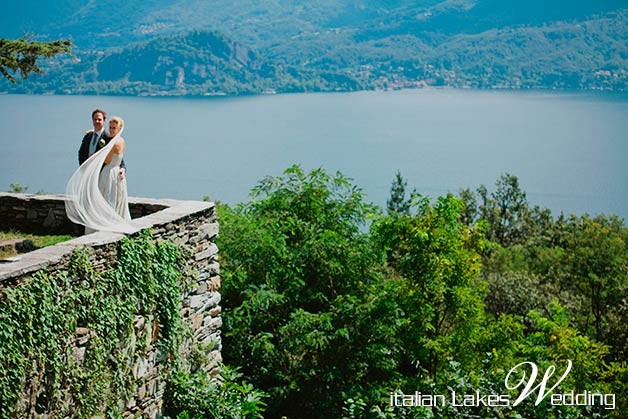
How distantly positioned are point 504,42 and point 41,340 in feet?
667

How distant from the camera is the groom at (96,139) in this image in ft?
27.7

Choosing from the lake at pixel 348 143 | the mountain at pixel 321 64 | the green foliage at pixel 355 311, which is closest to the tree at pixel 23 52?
the green foliage at pixel 355 311

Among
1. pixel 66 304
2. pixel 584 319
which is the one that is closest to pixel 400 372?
pixel 66 304

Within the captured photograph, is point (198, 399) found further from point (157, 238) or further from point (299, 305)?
point (299, 305)

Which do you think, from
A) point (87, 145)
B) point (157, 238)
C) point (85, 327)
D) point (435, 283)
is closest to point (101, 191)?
point (87, 145)

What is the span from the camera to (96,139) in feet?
28.2

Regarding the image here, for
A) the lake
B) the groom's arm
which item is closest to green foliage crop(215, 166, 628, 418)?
the groom's arm

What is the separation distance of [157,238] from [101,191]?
1.10m

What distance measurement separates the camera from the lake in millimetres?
70500

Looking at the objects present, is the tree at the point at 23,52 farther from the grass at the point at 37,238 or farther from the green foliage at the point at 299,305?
the green foliage at the point at 299,305

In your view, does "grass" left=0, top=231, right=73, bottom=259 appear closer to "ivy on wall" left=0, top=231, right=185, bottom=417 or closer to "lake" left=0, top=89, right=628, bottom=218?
"ivy on wall" left=0, top=231, right=185, bottom=417

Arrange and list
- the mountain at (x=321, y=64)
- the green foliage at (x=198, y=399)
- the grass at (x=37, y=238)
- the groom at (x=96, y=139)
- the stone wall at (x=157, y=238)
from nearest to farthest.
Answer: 1. the stone wall at (x=157, y=238)
2. the green foliage at (x=198, y=399)
3. the groom at (x=96, y=139)
4. the grass at (x=37, y=238)
5. the mountain at (x=321, y=64)

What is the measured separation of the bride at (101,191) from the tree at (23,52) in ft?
9.89

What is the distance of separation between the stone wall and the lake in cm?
4569
